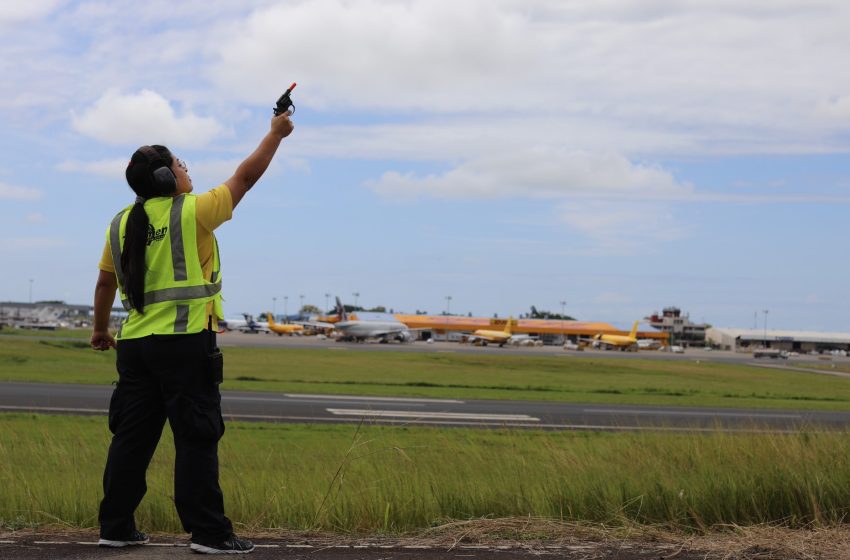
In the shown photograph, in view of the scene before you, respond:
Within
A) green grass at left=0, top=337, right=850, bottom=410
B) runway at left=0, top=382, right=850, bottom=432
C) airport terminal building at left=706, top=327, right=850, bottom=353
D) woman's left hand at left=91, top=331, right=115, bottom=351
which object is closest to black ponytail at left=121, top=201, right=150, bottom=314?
woman's left hand at left=91, top=331, right=115, bottom=351

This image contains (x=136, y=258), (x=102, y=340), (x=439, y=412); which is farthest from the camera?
(x=439, y=412)

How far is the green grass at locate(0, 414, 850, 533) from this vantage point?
237 inches

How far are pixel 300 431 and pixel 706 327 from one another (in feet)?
636

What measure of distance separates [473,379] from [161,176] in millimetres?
34254

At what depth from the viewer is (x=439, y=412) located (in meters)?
21.1

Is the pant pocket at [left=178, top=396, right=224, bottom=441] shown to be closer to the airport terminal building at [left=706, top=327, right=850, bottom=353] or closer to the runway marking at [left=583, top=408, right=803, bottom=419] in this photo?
the runway marking at [left=583, top=408, right=803, bottom=419]

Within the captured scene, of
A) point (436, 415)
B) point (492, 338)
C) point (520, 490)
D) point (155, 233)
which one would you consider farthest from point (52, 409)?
point (492, 338)

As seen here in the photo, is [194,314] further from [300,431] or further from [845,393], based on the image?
[845,393]

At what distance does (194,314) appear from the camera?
505 cm

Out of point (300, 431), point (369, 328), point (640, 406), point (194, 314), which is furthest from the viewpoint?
point (369, 328)

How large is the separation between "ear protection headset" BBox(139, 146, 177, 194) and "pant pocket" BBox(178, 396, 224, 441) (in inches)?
46.1

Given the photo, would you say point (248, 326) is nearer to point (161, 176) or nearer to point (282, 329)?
point (282, 329)

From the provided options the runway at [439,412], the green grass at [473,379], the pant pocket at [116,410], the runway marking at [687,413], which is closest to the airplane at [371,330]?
the green grass at [473,379]

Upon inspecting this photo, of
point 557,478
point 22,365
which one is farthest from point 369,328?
point 557,478
